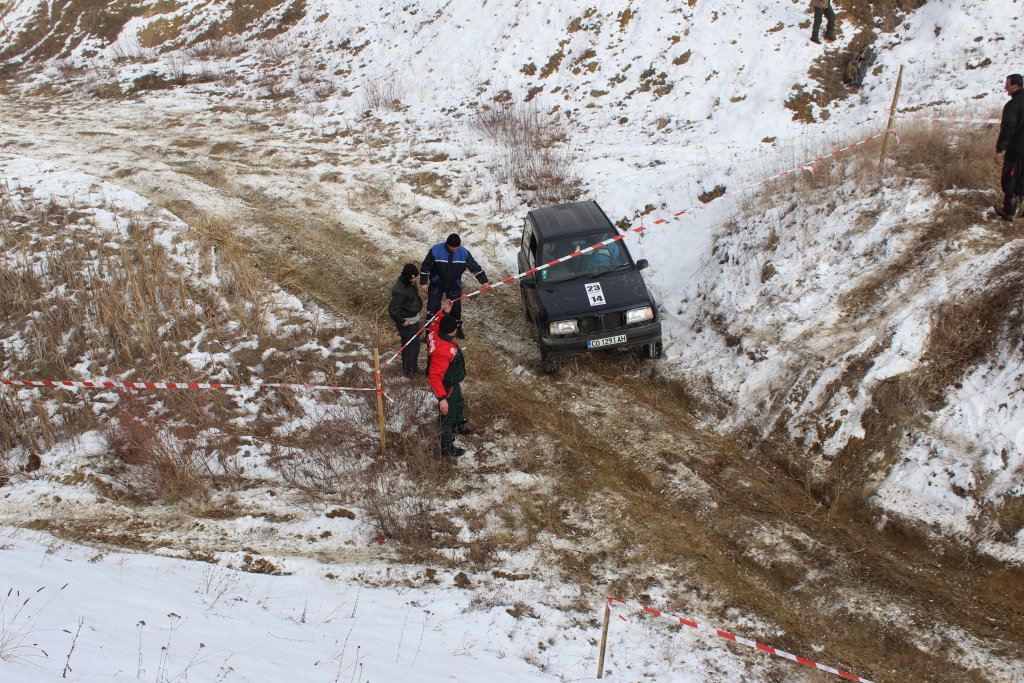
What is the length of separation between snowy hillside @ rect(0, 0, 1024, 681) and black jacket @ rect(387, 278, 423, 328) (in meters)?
0.99

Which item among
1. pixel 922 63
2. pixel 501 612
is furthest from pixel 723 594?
pixel 922 63

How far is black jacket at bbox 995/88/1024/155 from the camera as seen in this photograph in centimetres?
701

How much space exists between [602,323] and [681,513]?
2547 millimetres

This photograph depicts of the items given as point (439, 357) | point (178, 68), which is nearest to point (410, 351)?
point (439, 357)

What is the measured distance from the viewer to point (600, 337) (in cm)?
772

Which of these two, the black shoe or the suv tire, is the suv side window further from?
the black shoe

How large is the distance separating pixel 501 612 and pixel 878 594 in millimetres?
3051

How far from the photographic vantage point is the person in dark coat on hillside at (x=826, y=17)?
15.0 meters

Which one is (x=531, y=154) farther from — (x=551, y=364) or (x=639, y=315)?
(x=639, y=315)

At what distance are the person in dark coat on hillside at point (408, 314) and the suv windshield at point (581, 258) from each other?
1722 millimetres

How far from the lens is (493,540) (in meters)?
5.91

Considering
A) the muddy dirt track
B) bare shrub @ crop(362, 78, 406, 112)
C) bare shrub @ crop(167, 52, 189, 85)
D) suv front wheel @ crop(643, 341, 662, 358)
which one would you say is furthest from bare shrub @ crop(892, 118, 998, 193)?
bare shrub @ crop(167, 52, 189, 85)

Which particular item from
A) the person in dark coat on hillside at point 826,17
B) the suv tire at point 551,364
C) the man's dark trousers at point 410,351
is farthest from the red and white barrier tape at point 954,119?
the man's dark trousers at point 410,351

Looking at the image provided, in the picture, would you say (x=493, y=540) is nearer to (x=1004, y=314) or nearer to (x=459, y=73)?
(x=1004, y=314)
